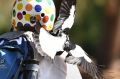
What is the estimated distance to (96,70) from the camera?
1508 mm

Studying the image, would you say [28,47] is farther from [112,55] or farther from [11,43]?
[112,55]

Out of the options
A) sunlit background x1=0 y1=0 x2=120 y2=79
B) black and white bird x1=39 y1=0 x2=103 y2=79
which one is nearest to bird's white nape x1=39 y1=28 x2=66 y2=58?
black and white bird x1=39 y1=0 x2=103 y2=79

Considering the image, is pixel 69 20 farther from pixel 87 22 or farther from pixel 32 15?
pixel 87 22

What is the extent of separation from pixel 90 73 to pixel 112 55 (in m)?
2.20

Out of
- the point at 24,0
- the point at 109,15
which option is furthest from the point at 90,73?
the point at 109,15

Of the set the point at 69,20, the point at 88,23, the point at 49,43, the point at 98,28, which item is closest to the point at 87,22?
the point at 88,23

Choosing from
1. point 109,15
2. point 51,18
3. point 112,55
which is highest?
point 51,18

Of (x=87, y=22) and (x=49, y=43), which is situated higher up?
(x=49, y=43)

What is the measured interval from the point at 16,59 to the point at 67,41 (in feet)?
0.69

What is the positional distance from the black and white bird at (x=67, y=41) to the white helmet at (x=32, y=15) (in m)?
0.03

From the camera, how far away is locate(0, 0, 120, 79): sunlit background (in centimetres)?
358

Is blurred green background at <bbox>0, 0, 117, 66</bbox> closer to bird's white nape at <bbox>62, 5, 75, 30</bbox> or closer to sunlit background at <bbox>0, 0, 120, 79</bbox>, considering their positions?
sunlit background at <bbox>0, 0, 120, 79</bbox>

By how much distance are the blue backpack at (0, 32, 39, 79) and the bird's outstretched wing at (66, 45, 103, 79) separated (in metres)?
0.15

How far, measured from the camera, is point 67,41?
4.91ft
